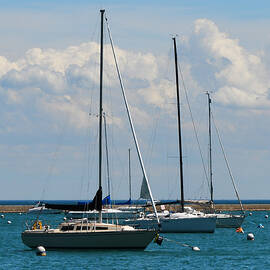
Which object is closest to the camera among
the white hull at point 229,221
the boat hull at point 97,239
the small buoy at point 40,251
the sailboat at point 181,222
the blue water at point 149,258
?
the blue water at point 149,258

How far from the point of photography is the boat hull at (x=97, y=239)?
5362 cm

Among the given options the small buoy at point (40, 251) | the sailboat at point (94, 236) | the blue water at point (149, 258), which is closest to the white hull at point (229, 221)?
the blue water at point (149, 258)

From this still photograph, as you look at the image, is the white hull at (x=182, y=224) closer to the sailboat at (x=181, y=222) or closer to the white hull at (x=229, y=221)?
the sailboat at (x=181, y=222)

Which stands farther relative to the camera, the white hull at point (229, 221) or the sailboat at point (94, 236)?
the white hull at point (229, 221)

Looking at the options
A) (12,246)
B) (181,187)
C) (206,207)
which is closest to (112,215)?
(206,207)

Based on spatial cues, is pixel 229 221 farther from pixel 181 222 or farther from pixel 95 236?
pixel 95 236

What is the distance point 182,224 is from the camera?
7512 centimetres

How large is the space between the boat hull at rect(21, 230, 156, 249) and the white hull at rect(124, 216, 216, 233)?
20283 mm

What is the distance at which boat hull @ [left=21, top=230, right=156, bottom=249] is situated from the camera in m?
53.6

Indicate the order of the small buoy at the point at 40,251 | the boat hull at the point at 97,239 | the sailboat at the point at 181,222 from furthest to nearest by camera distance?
1. the sailboat at the point at 181,222
2. the small buoy at the point at 40,251
3. the boat hull at the point at 97,239

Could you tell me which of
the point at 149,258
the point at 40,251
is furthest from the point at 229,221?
the point at 40,251

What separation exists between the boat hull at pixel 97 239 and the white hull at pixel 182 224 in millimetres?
20283

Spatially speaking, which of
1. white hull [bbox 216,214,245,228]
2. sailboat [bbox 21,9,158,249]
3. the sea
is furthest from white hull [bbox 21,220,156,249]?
white hull [bbox 216,214,245,228]

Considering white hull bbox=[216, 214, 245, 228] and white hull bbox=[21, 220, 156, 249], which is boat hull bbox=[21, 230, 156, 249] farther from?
white hull bbox=[216, 214, 245, 228]
